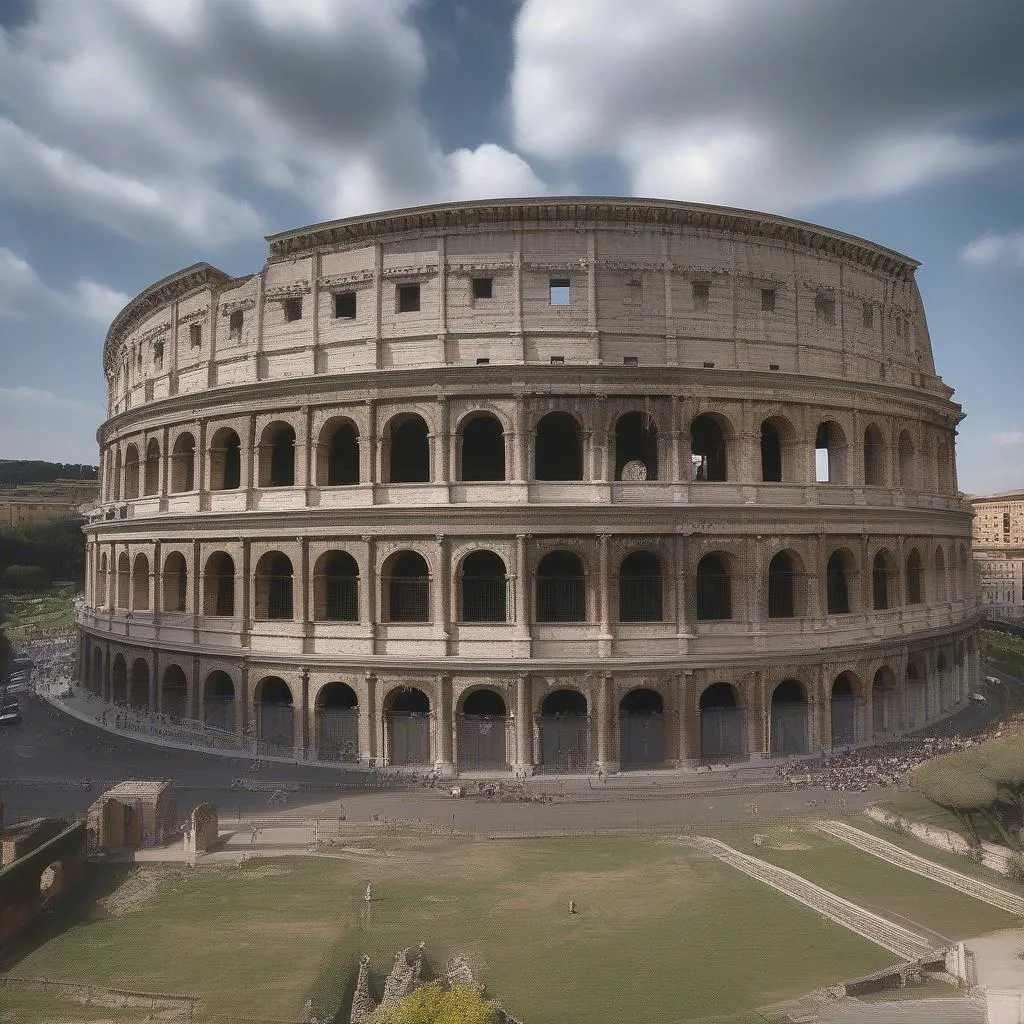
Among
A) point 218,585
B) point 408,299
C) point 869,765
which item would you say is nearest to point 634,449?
point 408,299

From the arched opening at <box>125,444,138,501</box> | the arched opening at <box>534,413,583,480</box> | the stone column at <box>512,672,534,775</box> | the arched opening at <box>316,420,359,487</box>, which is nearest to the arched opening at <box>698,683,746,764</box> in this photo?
the stone column at <box>512,672,534,775</box>

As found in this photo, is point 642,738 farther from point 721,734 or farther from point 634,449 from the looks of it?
point 634,449

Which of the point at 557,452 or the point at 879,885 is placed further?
the point at 557,452

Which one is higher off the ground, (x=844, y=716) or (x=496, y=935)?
(x=844, y=716)

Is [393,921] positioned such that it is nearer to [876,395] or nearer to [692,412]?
[692,412]

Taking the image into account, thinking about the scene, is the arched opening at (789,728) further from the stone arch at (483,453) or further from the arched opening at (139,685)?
the arched opening at (139,685)

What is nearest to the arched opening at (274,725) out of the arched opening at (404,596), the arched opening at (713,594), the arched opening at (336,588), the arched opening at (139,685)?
the arched opening at (336,588)
